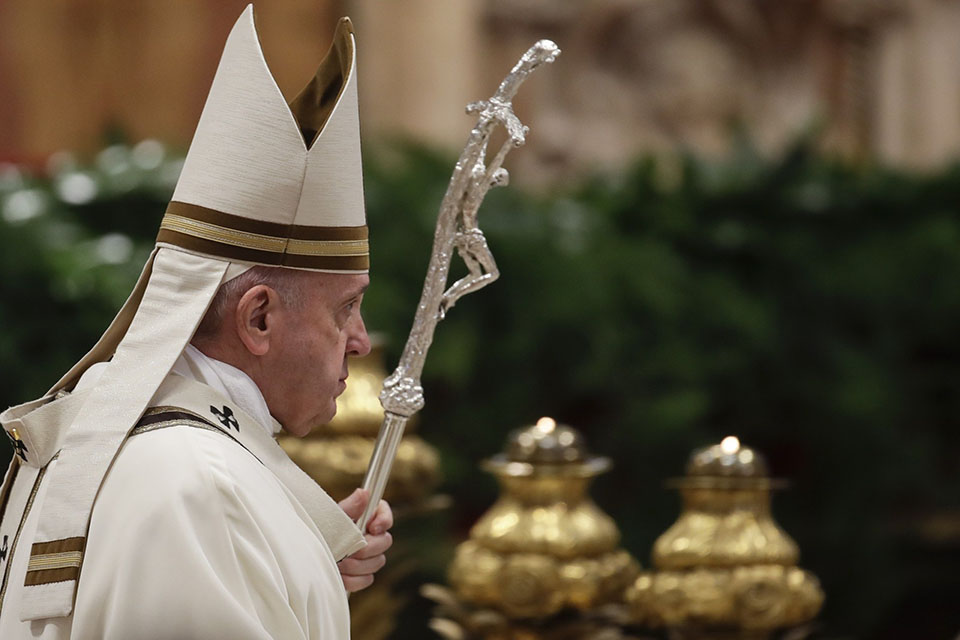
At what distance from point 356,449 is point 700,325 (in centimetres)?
150

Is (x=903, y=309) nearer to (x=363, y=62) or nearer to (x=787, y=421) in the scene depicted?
(x=787, y=421)

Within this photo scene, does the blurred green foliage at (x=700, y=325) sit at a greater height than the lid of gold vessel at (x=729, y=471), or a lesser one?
greater

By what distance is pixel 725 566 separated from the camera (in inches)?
96.2

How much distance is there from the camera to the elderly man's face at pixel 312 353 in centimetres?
165

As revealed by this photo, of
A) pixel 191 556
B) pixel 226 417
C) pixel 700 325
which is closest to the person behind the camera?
pixel 191 556

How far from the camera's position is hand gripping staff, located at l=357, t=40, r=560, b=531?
1.78 m

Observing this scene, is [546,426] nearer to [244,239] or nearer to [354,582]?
[354,582]

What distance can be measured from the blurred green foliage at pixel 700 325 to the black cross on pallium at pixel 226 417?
1.76 metres

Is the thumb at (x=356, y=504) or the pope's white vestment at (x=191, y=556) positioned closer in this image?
the pope's white vestment at (x=191, y=556)

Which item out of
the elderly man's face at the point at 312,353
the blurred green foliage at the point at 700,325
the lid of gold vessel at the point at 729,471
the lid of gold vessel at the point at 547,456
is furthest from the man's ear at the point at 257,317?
the blurred green foliage at the point at 700,325

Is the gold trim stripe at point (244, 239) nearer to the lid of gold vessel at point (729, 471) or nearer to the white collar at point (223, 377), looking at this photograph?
the white collar at point (223, 377)

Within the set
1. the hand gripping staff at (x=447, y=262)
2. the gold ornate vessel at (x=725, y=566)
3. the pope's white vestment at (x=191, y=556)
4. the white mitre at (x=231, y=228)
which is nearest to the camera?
the pope's white vestment at (x=191, y=556)

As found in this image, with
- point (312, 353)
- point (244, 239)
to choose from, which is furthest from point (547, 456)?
point (244, 239)

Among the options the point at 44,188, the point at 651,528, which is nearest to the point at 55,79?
the point at 44,188
